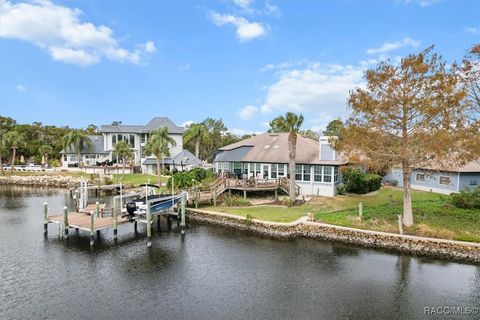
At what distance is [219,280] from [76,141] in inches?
2072

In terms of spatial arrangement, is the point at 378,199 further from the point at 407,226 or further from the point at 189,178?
the point at 189,178

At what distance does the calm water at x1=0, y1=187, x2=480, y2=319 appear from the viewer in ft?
41.3

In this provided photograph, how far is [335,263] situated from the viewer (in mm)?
17281

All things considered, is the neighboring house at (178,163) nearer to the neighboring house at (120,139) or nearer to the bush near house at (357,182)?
the neighboring house at (120,139)

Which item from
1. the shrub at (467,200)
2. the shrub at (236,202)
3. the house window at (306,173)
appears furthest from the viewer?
the house window at (306,173)

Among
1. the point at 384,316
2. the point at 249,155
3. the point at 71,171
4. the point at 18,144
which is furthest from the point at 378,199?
the point at 18,144

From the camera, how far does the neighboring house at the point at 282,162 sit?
101 feet

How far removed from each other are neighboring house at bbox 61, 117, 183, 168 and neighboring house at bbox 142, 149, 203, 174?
12.2 feet

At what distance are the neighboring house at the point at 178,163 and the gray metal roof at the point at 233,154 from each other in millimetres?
10470

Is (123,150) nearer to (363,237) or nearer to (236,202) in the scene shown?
(236,202)

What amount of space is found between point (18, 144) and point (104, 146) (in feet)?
49.1

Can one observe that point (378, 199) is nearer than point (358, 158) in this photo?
No

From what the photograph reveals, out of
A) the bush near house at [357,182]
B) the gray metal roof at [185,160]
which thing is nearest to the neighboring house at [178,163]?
the gray metal roof at [185,160]

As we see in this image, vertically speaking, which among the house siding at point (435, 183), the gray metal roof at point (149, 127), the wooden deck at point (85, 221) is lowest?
the wooden deck at point (85, 221)
